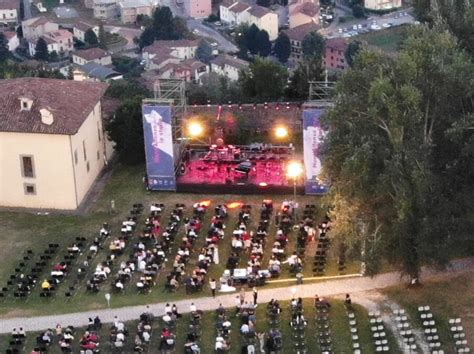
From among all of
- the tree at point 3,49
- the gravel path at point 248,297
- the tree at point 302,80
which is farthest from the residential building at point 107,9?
the gravel path at point 248,297

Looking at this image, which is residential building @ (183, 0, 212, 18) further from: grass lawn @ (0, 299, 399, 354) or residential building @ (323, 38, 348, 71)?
grass lawn @ (0, 299, 399, 354)

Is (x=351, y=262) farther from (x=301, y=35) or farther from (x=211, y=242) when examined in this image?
(x=301, y=35)

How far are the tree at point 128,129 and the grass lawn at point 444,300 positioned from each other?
15.0 m

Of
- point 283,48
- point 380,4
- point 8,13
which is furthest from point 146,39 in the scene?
point 380,4

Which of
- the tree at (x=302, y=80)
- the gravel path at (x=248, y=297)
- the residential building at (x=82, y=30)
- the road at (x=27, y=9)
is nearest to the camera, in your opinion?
the gravel path at (x=248, y=297)

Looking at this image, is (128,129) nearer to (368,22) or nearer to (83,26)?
(83,26)

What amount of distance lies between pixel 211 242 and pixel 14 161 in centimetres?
950

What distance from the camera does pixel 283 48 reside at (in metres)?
109

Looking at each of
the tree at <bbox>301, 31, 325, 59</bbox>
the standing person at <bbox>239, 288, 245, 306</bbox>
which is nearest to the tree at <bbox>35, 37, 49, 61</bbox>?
the tree at <bbox>301, 31, 325, 59</bbox>

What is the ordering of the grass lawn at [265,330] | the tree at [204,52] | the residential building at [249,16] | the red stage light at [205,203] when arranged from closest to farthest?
the grass lawn at [265,330], the red stage light at [205,203], the tree at [204,52], the residential building at [249,16]

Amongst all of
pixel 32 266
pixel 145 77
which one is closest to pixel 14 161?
pixel 32 266

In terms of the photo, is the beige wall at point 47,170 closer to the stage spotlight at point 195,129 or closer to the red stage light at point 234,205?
the stage spotlight at point 195,129

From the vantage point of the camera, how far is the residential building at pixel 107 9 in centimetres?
12751

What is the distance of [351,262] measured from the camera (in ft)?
113
